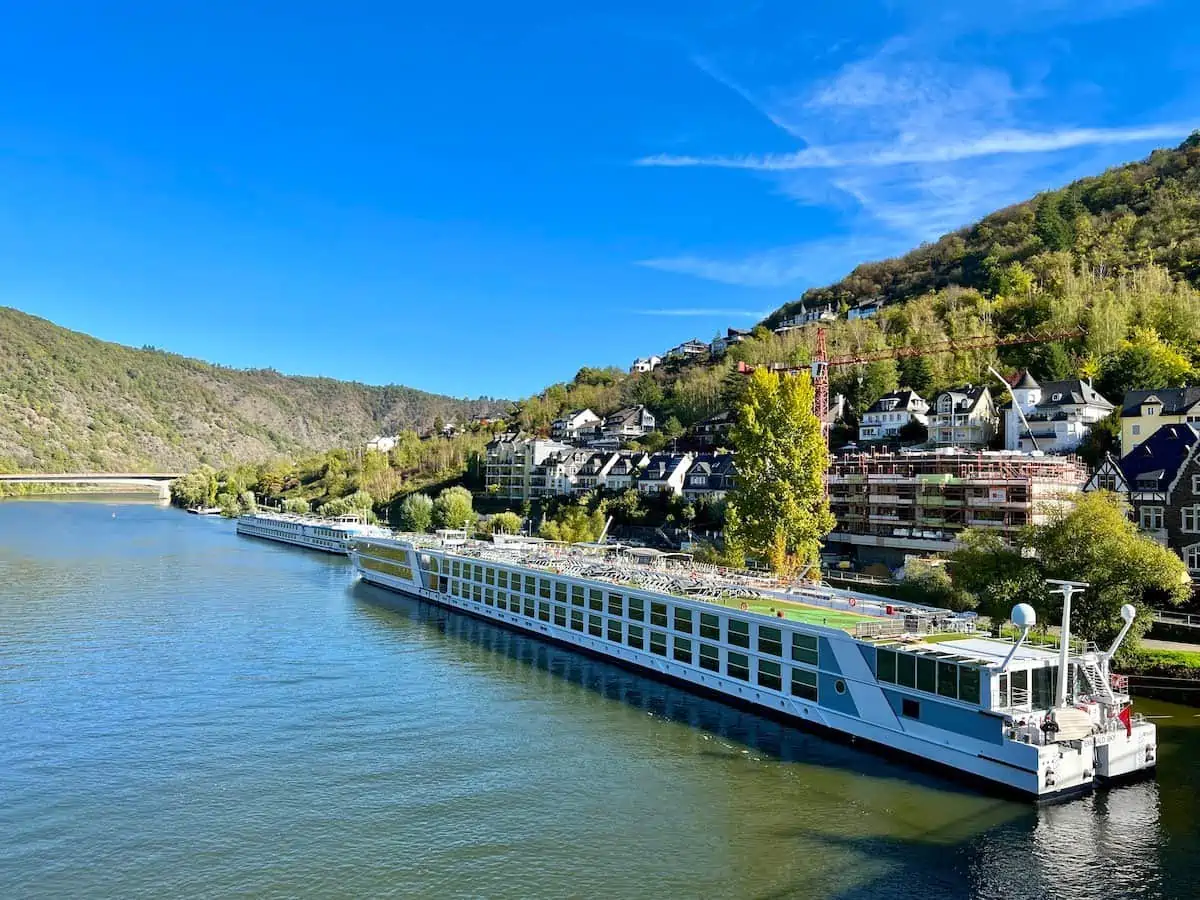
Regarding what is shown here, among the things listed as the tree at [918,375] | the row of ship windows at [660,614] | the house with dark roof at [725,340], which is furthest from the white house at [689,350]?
the row of ship windows at [660,614]

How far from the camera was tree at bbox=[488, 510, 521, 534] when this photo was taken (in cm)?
8562

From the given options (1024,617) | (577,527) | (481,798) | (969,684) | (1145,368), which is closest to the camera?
(1024,617)

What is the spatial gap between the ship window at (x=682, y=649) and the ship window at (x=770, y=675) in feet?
13.7

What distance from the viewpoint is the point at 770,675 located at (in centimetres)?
3017

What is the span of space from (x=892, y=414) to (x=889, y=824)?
2516 inches

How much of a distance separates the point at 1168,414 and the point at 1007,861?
49651mm

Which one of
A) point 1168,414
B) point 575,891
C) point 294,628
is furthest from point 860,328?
point 575,891

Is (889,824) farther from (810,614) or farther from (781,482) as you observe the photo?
(781,482)

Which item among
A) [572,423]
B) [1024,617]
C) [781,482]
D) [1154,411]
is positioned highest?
[572,423]

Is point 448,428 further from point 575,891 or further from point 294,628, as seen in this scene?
point 575,891

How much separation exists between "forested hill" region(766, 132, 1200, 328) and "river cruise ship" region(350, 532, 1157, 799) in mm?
83598

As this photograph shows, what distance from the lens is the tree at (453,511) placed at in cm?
9203

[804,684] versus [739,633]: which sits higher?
[739,633]

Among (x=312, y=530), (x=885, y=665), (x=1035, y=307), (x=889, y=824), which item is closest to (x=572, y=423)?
(x=312, y=530)
